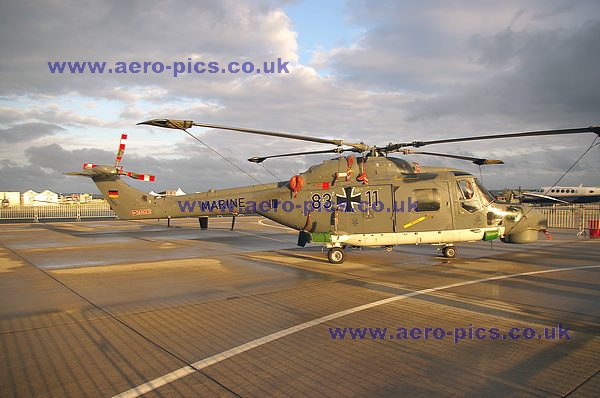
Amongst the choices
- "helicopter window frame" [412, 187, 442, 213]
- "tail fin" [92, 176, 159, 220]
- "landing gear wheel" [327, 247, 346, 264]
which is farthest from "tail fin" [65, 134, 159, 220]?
"helicopter window frame" [412, 187, 442, 213]

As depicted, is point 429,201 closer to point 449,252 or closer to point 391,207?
point 391,207

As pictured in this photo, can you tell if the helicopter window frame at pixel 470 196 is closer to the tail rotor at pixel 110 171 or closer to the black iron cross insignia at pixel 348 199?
the black iron cross insignia at pixel 348 199

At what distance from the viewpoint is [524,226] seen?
507 inches

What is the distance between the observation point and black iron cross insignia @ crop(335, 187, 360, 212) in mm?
12898

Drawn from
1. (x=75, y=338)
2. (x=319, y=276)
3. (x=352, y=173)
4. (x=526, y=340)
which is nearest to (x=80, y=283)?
(x=75, y=338)

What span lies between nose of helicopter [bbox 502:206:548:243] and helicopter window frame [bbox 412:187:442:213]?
248cm

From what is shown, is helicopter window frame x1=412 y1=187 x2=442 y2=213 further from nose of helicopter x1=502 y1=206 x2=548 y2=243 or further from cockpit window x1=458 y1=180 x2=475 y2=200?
nose of helicopter x1=502 y1=206 x2=548 y2=243

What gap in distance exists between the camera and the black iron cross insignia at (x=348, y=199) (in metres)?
12.9

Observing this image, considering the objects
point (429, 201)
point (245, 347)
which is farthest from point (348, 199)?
point (245, 347)

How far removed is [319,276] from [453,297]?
3787mm

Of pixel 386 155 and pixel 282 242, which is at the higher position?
pixel 386 155

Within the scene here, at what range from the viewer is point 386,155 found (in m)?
13.8

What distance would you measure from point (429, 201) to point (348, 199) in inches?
105

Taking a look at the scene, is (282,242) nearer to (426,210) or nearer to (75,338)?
(426,210)
